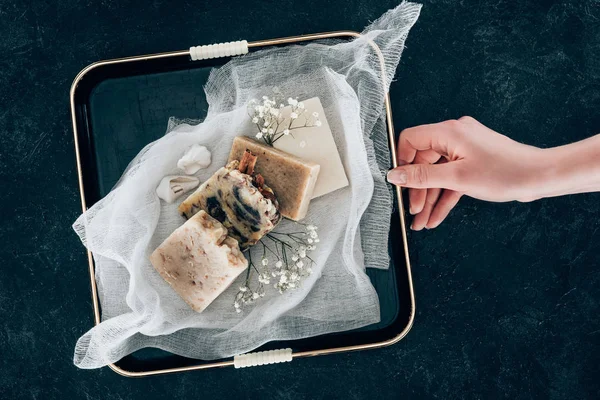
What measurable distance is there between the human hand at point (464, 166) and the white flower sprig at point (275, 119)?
0.16m

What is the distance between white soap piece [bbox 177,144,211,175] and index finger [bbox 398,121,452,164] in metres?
0.33

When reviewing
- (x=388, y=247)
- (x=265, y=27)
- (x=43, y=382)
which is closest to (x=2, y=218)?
(x=43, y=382)

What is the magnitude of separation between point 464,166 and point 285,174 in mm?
284

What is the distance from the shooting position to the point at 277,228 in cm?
86

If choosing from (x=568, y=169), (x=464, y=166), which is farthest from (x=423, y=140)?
(x=568, y=169)

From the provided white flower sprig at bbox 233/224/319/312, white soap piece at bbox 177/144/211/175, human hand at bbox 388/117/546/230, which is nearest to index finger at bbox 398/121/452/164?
human hand at bbox 388/117/546/230

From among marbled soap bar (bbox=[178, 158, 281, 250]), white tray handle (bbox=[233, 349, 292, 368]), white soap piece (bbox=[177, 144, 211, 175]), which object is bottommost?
white tray handle (bbox=[233, 349, 292, 368])

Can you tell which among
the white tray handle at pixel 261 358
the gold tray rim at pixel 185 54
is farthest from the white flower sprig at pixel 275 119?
the white tray handle at pixel 261 358

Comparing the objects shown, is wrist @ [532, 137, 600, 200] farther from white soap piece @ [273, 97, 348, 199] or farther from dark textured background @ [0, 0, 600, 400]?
white soap piece @ [273, 97, 348, 199]

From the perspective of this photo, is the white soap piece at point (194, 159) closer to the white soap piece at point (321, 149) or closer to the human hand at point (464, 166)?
the white soap piece at point (321, 149)

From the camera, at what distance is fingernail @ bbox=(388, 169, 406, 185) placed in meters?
0.83

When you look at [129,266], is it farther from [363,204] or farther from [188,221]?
[363,204]

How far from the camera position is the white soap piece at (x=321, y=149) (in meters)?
0.84

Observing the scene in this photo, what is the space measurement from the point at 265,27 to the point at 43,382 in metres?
0.78
